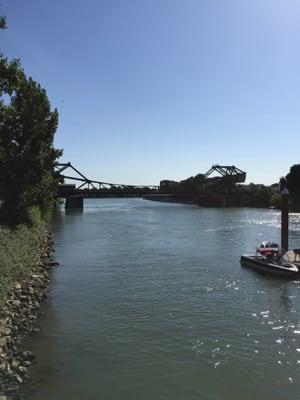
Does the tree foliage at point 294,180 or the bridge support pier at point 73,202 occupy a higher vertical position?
the tree foliage at point 294,180

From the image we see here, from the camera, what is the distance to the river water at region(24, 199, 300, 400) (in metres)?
14.7

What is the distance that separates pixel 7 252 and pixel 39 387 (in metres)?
10.1

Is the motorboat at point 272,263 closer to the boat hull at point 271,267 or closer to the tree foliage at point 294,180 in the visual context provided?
the boat hull at point 271,267

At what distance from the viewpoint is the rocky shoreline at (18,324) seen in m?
14.4

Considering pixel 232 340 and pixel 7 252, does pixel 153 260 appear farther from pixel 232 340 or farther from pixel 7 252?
pixel 232 340

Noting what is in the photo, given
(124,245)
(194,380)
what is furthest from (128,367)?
(124,245)

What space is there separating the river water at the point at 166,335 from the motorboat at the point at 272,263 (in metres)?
0.82

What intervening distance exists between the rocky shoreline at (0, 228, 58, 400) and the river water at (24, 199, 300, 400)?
45 centimetres

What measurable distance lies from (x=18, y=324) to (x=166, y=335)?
6.02 metres

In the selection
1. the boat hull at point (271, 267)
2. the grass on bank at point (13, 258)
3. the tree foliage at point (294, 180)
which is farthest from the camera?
the tree foliage at point (294, 180)

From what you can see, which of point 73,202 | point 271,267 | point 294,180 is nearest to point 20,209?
point 271,267

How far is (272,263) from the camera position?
3403 centimetres

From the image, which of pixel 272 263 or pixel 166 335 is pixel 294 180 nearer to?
pixel 272 263

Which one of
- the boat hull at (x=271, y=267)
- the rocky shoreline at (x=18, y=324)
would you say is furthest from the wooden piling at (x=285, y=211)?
the rocky shoreline at (x=18, y=324)
